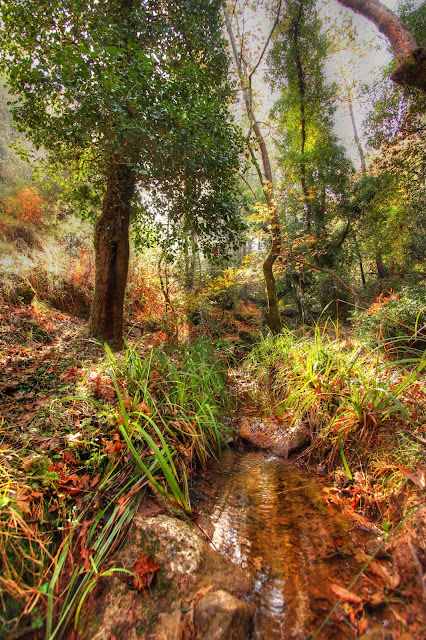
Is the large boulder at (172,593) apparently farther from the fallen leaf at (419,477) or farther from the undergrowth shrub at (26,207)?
the undergrowth shrub at (26,207)

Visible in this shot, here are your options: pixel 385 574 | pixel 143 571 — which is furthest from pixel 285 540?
pixel 143 571

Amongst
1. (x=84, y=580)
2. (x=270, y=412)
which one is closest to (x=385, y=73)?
(x=270, y=412)

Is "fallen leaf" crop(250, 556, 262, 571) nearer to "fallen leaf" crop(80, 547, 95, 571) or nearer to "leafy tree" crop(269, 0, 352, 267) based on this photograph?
"fallen leaf" crop(80, 547, 95, 571)

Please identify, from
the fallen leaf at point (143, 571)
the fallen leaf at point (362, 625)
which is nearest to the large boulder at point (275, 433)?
the fallen leaf at point (362, 625)

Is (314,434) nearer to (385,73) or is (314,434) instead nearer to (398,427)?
Answer: (398,427)

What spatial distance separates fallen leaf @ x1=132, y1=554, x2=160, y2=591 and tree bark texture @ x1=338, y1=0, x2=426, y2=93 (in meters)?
7.98

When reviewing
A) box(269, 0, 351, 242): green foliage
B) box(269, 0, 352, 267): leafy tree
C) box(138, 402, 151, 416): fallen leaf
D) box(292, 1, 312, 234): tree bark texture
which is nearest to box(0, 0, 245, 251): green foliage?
box(138, 402, 151, 416): fallen leaf

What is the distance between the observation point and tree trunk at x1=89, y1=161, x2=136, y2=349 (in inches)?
186

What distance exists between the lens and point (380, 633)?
1029 millimetres

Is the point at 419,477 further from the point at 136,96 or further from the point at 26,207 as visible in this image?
the point at 26,207

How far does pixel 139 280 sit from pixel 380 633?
26.8ft

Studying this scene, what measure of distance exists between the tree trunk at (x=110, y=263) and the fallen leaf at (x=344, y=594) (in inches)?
166

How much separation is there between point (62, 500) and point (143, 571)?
59cm

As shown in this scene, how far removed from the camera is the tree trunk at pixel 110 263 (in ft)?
15.5
